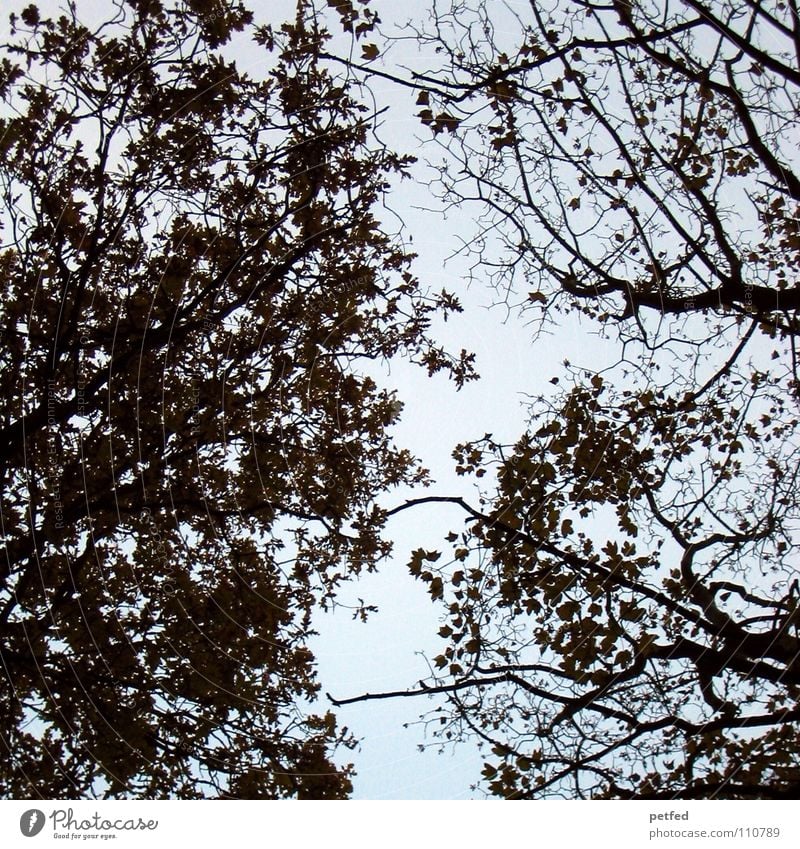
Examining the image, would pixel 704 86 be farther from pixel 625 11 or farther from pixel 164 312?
pixel 164 312

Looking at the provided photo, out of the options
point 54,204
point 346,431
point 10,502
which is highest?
point 54,204

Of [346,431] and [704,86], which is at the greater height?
[704,86]

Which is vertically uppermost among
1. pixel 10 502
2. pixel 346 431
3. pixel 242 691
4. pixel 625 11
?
pixel 625 11

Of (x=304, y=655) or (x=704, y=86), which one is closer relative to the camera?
(x=304, y=655)

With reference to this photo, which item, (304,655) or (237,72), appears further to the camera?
(237,72)

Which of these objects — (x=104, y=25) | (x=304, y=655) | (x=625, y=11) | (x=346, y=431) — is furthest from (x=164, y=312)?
(x=625, y=11)

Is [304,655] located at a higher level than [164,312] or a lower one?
lower

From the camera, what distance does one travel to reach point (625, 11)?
7.06 meters

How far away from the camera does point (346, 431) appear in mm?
7395

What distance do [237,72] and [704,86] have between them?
4.56 metres

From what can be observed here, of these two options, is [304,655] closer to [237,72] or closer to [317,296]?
[317,296]

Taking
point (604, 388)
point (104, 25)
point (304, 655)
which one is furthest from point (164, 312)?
point (604, 388)

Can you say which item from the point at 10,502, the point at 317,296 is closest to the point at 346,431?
the point at 317,296

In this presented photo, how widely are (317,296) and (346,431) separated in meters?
1.39
